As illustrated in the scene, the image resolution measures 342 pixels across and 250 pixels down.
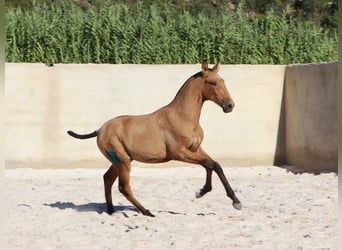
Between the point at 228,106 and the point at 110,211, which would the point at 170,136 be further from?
the point at 110,211

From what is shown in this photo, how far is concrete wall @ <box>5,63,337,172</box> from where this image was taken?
1087 cm

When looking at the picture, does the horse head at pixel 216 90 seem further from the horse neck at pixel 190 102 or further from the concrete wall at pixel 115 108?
the concrete wall at pixel 115 108

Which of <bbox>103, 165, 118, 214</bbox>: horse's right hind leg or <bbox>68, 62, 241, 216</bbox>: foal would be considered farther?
<bbox>103, 165, 118, 214</bbox>: horse's right hind leg

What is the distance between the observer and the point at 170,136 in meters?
6.48

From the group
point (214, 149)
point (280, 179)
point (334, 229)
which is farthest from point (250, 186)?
point (334, 229)

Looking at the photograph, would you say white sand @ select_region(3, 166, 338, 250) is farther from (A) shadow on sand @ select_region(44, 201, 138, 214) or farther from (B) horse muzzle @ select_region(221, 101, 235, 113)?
(B) horse muzzle @ select_region(221, 101, 235, 113)

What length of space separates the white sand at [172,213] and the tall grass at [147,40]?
2710mm

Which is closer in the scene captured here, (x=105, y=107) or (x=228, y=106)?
(x=228, y=106)

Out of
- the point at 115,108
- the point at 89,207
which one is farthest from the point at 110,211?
the point at 115,108

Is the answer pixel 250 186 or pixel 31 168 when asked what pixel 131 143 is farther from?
pixel 31 168

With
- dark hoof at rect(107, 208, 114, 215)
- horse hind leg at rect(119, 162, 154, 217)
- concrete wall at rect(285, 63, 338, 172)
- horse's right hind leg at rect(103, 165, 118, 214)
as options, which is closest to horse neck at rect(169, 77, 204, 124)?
horse hind leg at rect(119, 162, 154, 217)

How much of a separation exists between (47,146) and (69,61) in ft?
6.91

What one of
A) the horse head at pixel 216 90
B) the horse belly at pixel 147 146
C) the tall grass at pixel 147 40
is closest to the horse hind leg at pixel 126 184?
the horse belly at pixel 147 146

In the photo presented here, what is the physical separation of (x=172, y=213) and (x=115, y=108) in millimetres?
4521
